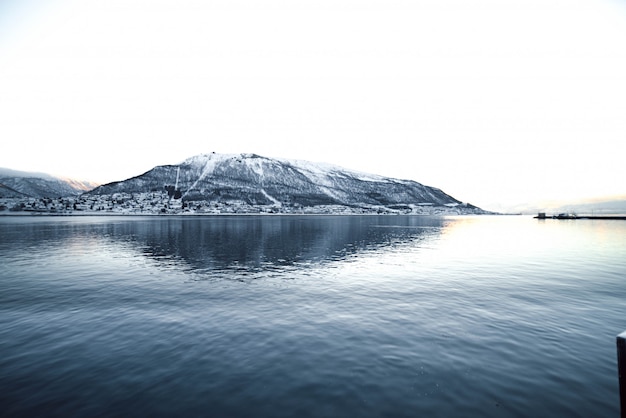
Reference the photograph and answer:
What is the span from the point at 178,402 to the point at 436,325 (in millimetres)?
15665

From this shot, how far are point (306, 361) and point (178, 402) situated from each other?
5.90 metres

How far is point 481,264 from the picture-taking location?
47875mm

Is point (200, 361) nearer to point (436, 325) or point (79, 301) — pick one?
point (436, 325)

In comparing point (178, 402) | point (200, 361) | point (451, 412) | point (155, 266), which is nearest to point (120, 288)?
point (155, 266)

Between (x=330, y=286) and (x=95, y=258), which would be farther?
(x=95, y=258)

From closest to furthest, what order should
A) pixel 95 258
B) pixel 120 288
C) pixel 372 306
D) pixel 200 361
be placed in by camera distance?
pixel 200 361 < pixel 372 306 < pixel 120 288 < pixel 95 258

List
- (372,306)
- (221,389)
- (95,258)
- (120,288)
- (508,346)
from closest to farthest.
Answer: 1. (221,389)
2. (508,346)
3. (372,306)
4. (120,288)
5. (95,258)

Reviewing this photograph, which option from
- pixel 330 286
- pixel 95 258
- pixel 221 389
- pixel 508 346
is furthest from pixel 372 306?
pixel 95 258

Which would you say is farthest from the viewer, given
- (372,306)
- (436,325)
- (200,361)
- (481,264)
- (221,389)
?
(481,264)

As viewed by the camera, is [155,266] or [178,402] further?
[155,266]

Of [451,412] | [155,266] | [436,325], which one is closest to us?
[451,412]

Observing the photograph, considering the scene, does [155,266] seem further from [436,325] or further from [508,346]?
[508,346]

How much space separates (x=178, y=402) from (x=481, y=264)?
47.2 metres

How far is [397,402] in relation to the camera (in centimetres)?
1209
